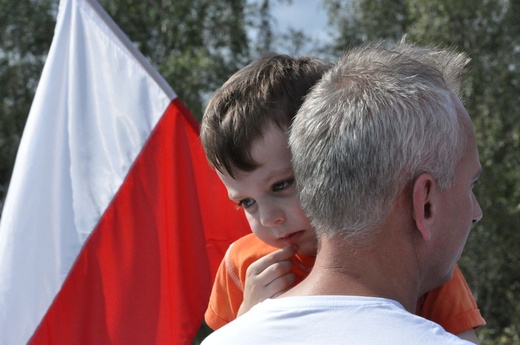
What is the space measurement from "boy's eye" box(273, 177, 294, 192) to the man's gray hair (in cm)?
47

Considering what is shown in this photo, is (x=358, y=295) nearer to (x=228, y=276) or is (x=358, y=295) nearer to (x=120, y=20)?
(x=228, y=276)

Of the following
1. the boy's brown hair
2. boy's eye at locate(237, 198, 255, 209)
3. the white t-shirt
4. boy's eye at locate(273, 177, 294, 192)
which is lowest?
the white t-shirt

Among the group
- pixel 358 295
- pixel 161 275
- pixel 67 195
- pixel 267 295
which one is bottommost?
pixel 358 295

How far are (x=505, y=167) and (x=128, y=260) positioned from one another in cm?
1149

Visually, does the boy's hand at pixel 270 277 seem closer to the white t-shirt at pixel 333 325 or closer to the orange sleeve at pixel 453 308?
the orange sleeve at pixel 453 308

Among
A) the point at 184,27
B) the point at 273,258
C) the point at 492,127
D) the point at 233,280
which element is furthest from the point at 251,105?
the point at 184,27

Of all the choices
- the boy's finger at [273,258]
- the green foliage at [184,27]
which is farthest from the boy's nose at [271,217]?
the green foliage at [184,27]

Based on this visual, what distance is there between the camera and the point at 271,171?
7.21ft

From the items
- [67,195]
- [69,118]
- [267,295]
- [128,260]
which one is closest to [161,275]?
[128,260]

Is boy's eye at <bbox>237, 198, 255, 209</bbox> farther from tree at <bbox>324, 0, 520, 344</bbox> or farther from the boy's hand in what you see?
tree at <bbox>324, 0, 520, 344</bbox>

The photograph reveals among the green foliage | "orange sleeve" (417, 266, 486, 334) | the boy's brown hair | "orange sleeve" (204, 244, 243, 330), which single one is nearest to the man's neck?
"orange sleeve" (417, 266, 486, 334)

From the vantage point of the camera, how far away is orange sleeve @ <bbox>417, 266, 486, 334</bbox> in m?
2.09

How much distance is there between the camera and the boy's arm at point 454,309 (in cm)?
209

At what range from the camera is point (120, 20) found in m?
15.3
